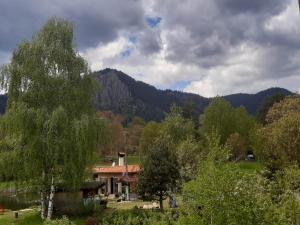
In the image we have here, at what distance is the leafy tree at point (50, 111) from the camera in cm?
3216

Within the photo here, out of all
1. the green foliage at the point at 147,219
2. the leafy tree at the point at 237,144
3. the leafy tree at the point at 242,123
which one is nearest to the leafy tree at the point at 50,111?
the green foliage at the point at 147,219

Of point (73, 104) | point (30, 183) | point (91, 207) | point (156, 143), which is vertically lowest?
point (91, 207)

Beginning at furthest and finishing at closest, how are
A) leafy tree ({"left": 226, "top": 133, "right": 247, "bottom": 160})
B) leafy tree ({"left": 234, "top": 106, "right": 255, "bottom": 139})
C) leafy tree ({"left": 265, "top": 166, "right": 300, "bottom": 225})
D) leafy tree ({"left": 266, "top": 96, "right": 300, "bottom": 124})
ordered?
leafy tree ({"left": 234, "top": 106, "right": 255, "bottom": 139}), leafy tree ({"left": 226, "top": 133, "right": 247, "bottom": 160}), leafy tree ({"left": 266, "top": 96, "right": 300, "bottom": 124}), leafy tree ({"left": 265, "top": 166, "right": 300, "bottom": 225})

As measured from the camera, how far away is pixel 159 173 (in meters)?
36.1

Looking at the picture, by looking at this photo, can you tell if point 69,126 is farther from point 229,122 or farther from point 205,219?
point 229,122

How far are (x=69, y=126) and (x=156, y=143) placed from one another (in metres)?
8.83

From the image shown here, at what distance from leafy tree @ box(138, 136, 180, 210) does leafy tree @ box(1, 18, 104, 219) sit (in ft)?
17.5

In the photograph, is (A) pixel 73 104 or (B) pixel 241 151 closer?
(A) pixel 73 104

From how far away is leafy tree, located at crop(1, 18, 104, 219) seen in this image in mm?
32156

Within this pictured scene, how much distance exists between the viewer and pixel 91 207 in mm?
37156

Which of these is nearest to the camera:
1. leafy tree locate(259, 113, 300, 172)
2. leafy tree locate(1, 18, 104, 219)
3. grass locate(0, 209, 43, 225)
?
leafy tree locate(1, 18, 104, 219)

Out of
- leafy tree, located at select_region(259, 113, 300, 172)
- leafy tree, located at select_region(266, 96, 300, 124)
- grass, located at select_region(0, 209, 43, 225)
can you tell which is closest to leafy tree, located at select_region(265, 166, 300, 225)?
leafy tree, located at select_region(259, 113, 300, 172)

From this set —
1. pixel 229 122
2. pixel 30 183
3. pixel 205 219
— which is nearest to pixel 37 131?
pixel 30 183

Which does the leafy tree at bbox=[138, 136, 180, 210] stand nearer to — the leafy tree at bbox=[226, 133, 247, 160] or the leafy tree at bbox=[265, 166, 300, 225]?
the leafy tree at bbox=[265, 166, 300, 225]
